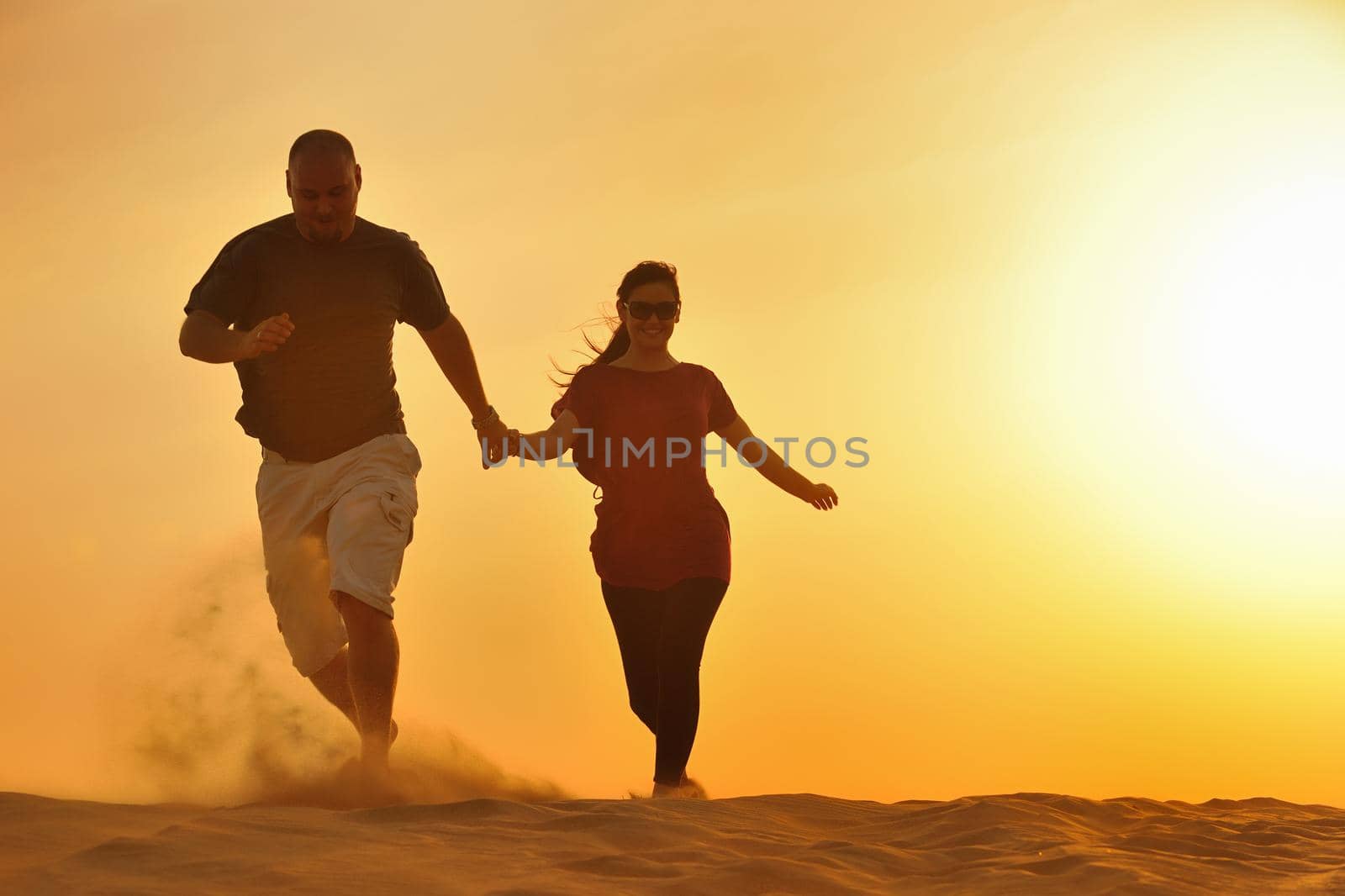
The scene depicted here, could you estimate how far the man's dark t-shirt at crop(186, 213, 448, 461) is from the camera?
564cm

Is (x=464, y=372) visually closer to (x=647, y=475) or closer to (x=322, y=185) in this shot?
(x=647, y=475)

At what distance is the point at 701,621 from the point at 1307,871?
98.4 inches

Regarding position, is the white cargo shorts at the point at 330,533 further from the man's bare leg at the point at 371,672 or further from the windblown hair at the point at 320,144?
the windblown hair at the point at 320,144

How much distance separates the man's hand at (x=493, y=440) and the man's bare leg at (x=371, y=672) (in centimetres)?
104

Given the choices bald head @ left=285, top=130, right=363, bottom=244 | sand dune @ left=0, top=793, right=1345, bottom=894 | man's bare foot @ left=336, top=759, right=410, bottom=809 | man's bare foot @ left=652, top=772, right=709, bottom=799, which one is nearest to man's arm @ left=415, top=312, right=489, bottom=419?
bald head @ left=285, top=130, right=363, bottom=244

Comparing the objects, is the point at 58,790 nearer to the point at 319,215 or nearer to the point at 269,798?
the point at 269,798

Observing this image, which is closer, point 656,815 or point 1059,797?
point 656,815

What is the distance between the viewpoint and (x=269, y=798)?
5.34 meters

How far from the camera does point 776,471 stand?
7066 mm

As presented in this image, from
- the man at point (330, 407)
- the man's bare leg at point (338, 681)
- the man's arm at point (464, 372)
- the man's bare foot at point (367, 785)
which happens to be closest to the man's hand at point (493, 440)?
the man's arm at point (464, 372)

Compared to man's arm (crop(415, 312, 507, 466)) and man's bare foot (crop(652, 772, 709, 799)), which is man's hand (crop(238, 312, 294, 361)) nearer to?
man's arm (crop(415, 312, 507, 466))

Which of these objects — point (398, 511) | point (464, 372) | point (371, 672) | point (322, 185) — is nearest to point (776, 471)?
point (464, 372)

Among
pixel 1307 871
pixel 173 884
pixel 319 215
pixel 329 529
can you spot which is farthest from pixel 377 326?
pixel 1307 871

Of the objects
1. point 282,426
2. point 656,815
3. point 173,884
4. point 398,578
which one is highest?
point 282,426
